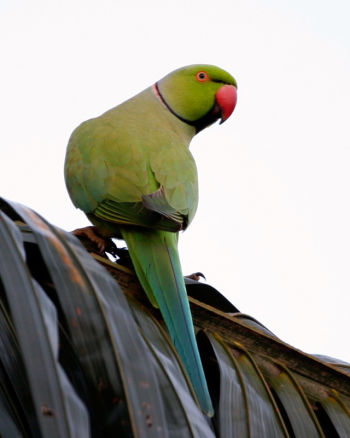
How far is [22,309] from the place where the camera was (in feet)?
3.12

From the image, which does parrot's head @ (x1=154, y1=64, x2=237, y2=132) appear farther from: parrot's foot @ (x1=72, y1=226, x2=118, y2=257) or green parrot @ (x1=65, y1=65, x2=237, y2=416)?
parrot's foot @ (x1=72, y1=226, x2=118, y2=257)

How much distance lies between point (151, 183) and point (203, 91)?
112cm

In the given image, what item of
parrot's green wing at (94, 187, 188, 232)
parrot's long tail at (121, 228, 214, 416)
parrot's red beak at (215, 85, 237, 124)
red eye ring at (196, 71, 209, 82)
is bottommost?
parrot's long tail at (121, 228, 214, 416)

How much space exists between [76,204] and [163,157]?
315mm

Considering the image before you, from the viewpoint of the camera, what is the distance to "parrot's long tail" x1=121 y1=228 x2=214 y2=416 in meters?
1.46

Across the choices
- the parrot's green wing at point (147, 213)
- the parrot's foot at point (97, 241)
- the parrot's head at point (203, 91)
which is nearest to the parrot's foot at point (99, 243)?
the parrot's foot at point (97, 241)

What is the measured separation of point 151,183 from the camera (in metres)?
2.21

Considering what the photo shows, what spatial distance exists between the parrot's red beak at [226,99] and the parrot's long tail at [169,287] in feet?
4.28

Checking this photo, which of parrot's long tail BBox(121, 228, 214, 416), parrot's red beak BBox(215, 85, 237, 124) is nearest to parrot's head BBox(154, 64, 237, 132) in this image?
parrot's red beak BBox(215, 85, 237, 124)

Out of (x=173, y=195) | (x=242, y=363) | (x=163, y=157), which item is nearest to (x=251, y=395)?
(x=242, y=363)

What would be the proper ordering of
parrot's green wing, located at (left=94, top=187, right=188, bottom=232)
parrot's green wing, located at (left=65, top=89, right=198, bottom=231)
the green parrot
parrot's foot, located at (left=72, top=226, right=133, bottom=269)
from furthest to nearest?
parrot's foot, located at (left=72, top=226, right=133, bottom=269), parrot's green wing, located at (left=65, top=89, right=198, bottom=231), parrot's green wing, located at (left=94, top=187, right=188, bottom=232), the green parrot

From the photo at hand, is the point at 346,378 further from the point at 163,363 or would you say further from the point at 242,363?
the point at 163,363

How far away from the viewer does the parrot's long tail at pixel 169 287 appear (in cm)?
146

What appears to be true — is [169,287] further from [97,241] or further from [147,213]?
[97,241]
